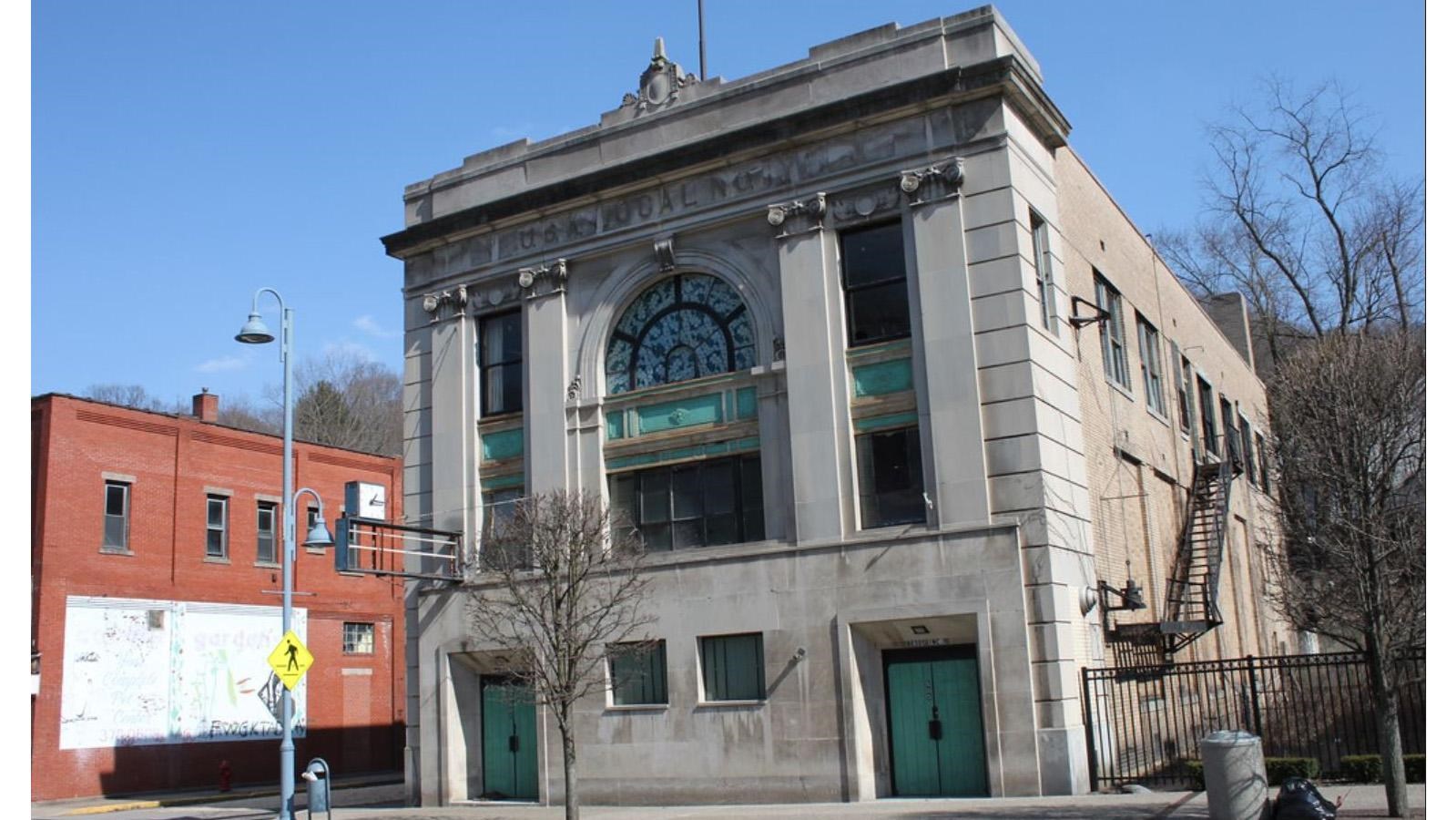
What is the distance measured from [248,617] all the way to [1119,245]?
90.4 ft

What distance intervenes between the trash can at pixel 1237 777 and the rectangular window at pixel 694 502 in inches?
391

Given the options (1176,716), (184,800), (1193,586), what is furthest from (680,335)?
(184,800)

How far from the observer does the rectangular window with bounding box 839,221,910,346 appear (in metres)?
22.7

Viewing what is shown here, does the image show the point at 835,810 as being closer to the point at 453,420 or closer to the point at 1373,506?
the point at 1373,506

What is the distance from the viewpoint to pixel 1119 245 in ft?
95.2

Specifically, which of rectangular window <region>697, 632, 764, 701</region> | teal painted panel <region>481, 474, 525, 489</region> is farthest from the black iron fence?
teal painted panel <region>481, 474, 525, 489</region>

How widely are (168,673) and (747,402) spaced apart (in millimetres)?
21969

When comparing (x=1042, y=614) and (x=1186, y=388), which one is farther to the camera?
(x=1186, y=388)

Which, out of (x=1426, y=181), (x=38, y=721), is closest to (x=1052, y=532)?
(x=1426, y=181)

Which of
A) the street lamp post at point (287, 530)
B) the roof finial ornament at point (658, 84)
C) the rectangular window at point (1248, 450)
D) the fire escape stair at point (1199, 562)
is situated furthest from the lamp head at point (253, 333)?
the rectangular window at point (1248, 450)

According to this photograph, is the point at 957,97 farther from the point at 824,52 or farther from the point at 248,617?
the point at 248,617

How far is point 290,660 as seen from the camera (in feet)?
71.3

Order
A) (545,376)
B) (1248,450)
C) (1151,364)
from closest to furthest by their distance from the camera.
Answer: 1. (545,376)
2. (1151,364)
3. (1248,450)

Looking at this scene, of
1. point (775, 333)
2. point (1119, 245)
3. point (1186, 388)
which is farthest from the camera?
point (1186, 388)
